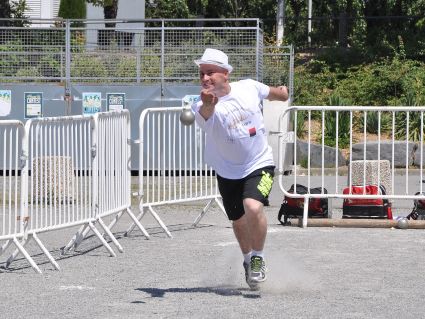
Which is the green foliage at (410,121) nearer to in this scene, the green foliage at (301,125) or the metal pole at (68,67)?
the green foliage at (301,125)

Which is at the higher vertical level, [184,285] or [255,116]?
[255,116]

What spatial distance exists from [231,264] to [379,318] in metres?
2.58

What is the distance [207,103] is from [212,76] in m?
0.37

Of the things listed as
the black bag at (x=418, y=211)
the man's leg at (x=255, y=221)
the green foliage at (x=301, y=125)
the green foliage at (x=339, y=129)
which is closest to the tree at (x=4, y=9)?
the green foliage at (x=301, y=125)

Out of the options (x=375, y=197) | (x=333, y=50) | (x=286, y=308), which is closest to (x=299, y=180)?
(x=375, y=197)

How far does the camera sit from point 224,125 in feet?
28.1

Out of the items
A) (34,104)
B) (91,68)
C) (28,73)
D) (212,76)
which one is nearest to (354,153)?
(91,68)

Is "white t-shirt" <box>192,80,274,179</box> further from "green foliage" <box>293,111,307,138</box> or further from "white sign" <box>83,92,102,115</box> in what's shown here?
"green foliage" <box>293,111,307,138</box>

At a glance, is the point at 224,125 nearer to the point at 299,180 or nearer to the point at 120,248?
the point at 120,248

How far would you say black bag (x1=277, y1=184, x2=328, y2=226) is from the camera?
44.0ft

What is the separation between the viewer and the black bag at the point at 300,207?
528 inches

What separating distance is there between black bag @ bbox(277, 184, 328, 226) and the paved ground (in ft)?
1.95

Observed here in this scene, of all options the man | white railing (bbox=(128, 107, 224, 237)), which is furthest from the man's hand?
white railing (bbox=(128, 107, 224, 237))

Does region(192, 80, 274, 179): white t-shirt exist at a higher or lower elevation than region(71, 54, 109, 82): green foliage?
lower
